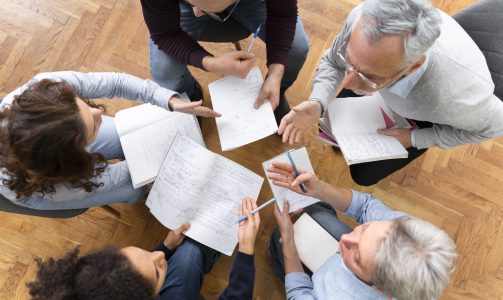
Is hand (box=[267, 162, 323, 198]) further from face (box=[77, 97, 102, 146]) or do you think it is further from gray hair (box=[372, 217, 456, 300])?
face (box=[77, 97, 102, 146])

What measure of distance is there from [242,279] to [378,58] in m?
0.80

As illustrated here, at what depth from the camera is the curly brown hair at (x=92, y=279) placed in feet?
2.80

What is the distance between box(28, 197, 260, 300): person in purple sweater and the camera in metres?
0.86

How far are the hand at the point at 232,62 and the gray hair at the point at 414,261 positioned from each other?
73 centimetres

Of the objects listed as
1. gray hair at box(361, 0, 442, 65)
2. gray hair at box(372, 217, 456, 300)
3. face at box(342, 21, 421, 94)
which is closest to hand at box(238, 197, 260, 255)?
gray hair at box(372, 217, 456, 300)

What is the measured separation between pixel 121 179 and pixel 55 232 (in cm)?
58

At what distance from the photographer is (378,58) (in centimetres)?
93

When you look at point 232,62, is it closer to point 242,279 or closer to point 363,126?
point 363,126

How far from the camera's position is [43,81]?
0.97m

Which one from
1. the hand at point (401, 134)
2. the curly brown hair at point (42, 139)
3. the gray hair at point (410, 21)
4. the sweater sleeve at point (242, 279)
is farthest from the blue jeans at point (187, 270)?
the gray hair at point (410, 21)

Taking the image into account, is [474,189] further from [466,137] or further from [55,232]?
[55,232]

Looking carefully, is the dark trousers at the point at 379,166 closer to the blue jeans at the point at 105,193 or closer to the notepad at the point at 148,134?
the notepad at the point at 148,134

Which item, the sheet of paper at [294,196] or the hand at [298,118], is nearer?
the hand at [298,118]

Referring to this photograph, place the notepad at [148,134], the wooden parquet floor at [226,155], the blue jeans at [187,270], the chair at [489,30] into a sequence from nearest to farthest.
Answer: the chair at [489,30] → the blue jeans at [187,270] → the notepad at [148,134] → the wooden parquet floor at [226,155]
